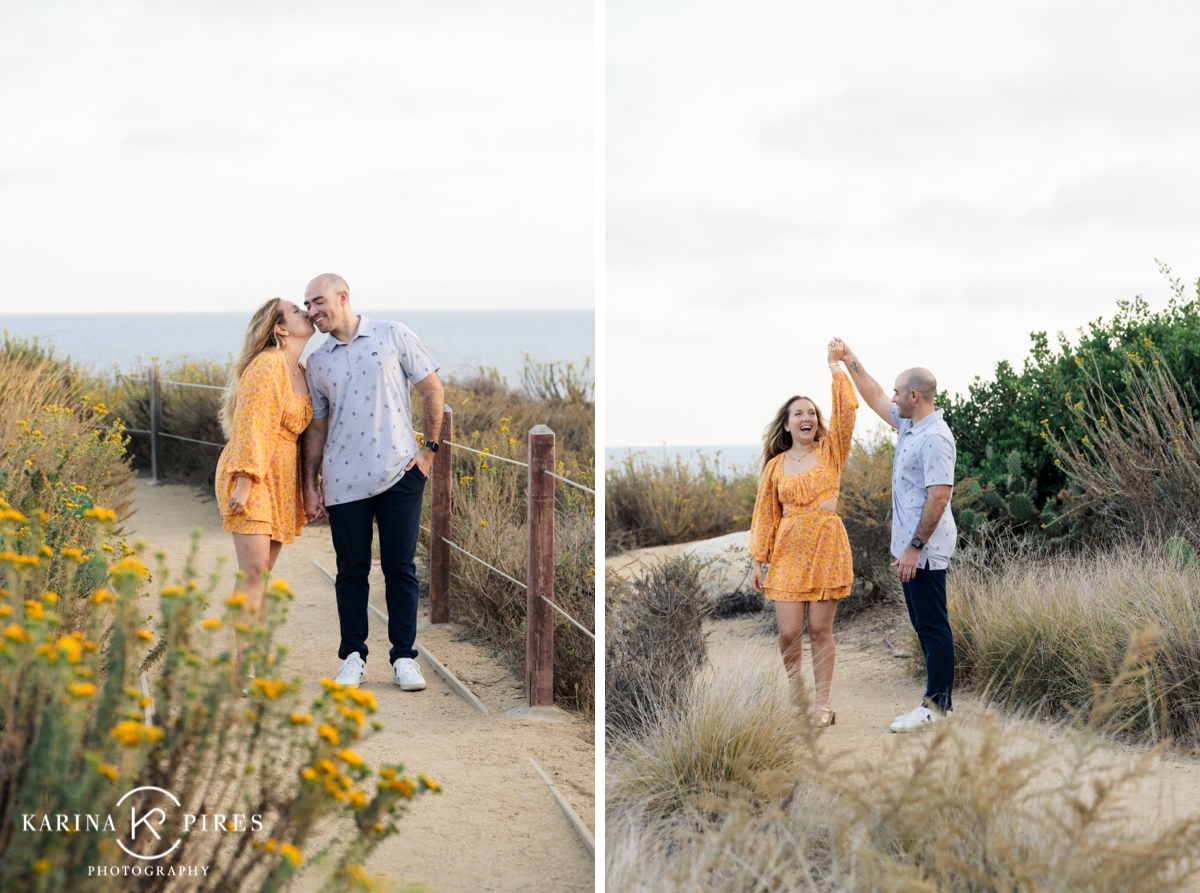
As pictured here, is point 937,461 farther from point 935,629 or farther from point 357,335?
point 357,335

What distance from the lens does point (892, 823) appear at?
7.98 ft

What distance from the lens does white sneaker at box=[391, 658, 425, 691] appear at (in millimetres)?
4309

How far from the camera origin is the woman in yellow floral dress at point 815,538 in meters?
4.14

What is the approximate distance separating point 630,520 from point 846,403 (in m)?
5.83

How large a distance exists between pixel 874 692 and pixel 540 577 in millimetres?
2192

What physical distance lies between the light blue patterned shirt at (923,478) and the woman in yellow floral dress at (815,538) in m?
0.25

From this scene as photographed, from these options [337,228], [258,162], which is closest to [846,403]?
[258,162]

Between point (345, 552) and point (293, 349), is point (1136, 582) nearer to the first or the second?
point (345, 552)

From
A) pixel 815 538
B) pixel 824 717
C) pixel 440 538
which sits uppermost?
pixel 815 538

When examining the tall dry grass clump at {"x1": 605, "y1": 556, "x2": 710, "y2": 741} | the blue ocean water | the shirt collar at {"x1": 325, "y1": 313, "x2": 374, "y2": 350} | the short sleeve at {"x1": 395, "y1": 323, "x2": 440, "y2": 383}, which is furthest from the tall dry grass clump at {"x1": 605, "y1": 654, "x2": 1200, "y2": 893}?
the blue ocean water

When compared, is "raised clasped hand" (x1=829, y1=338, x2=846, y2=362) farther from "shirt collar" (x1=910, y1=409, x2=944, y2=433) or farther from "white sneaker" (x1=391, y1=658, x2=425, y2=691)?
"white sneaker" (x1=391, y1=658, x2=425, y2=691)

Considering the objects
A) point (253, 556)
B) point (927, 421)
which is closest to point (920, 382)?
point (927, 421)

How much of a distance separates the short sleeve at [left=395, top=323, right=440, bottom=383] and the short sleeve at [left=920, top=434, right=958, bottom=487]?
217 cm

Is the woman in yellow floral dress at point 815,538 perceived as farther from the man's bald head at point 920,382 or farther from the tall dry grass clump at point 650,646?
the tall dry grass clump at point 650,646
